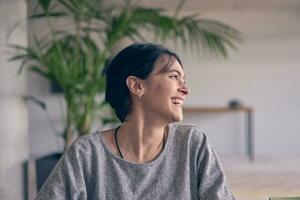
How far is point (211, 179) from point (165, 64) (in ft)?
1.01

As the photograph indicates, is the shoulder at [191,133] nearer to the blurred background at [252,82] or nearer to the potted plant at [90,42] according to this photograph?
the potted plant at [90,42]

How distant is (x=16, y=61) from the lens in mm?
3385

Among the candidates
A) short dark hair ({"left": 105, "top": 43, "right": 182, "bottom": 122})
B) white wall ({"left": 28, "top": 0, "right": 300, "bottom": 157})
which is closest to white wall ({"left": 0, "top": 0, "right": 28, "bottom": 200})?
short dark hair ({"left": 105, "top": 43, "right": 182, "bottom": 122})

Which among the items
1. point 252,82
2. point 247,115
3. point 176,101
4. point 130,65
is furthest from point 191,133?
point 252,82

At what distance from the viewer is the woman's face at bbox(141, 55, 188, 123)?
3.94 ft

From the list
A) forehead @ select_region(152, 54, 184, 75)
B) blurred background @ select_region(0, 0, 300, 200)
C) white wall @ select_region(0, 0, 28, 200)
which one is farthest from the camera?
blurred background @ select_region(0, 0, 300, 200)

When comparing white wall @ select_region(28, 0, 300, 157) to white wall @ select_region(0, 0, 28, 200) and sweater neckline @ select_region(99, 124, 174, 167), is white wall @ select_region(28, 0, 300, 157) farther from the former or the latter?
sweater neckline @ select_region(99, 124, 174, 167)

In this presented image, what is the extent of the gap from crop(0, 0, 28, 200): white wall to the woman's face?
219 centimetres

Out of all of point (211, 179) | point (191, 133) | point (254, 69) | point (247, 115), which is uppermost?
point (254, 69)

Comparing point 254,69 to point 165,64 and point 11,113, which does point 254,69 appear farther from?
point 165,64

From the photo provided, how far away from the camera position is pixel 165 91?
120 cm

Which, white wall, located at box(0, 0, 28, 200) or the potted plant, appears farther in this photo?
white wall, located at box(0, 0, 28, 200)

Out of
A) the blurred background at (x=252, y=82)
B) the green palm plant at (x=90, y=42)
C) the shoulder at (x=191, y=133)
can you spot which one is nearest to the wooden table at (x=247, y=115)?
the blurred background at (x=252, y=82)

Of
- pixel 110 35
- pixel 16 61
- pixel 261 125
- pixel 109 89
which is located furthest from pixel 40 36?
pixel 109 89
